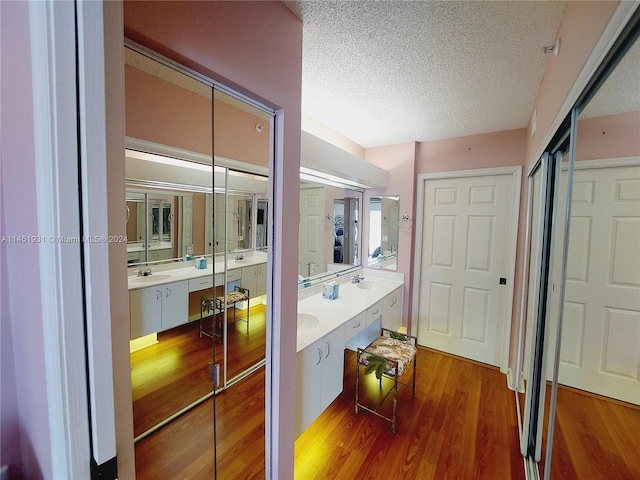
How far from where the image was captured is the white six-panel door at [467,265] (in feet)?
9.00

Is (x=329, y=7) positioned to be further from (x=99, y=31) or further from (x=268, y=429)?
(x=268, y=429)

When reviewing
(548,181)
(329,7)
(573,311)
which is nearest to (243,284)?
(329,7)

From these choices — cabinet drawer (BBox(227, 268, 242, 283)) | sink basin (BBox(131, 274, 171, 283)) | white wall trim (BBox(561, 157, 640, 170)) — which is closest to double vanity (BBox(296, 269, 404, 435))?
cabinet drawer (BBox(227, 268, 242, 283))

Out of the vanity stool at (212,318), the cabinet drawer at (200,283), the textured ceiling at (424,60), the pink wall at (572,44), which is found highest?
the textured ceiling at (424,60)

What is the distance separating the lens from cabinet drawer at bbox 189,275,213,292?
1.25 m

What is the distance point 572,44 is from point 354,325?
188 cm

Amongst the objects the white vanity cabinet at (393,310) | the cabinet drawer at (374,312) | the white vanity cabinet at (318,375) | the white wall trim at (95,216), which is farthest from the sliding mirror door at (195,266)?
the white vanity cabinet at (393,310)

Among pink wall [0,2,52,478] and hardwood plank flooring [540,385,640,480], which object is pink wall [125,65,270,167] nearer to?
pink wall [0,2,52,478]

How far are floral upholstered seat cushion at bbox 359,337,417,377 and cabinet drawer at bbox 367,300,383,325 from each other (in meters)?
0.19

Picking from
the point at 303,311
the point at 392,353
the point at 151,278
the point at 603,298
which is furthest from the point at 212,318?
the point at 603,298

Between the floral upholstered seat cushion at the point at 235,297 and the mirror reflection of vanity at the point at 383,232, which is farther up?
the mirror reflection of vanity at the point at 383,232

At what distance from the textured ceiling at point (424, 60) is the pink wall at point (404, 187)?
608 millimetres

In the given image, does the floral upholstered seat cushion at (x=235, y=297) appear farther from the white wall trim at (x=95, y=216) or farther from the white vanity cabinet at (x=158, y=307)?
the white wall trim at (x=95, y=216)

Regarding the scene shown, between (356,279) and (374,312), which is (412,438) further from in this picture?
(356,279)
